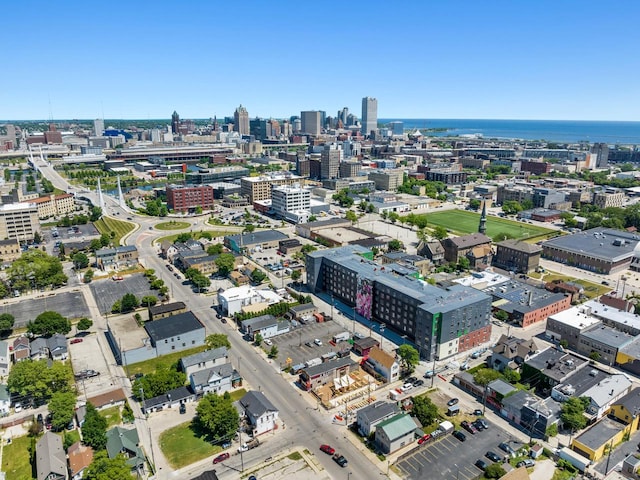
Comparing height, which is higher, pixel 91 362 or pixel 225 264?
pixel 225 264

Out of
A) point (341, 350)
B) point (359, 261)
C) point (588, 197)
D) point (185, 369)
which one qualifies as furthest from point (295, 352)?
point (588, 197)

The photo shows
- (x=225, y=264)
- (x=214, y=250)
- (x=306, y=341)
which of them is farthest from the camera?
(x=214, y=250)

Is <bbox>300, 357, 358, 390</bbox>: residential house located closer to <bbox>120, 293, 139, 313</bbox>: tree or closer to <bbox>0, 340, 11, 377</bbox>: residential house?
<bbox>120, 293, 139, 313</bbox>: tree

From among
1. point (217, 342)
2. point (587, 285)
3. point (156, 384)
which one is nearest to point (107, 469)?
point (156, 384)

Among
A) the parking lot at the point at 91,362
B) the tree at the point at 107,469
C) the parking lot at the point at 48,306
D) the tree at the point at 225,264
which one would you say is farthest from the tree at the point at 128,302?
the tree at the point at 107,469

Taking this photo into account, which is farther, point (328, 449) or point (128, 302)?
point (128, 302)

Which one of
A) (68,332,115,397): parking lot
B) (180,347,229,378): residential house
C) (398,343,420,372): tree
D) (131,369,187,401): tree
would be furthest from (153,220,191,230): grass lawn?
(398,343,420,372): tree

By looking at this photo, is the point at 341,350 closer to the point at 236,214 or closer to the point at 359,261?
the point at 359,261

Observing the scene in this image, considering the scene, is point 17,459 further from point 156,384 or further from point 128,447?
point 156,384

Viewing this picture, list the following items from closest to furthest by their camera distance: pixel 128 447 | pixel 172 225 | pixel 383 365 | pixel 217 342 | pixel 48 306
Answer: pixel 128 447, pixel 383 365, pixel 217 342, pixel 48 306, pixel 172 225
